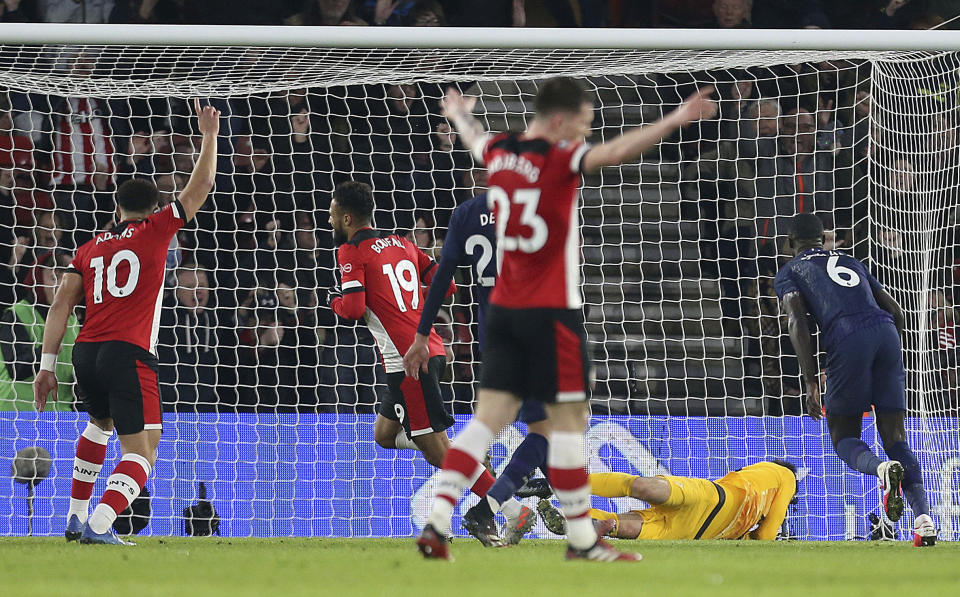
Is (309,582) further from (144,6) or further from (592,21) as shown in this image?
(592,21)

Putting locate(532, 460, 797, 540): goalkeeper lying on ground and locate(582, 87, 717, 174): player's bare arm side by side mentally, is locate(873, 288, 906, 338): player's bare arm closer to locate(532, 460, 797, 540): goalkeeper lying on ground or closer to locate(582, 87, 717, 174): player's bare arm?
locate(532, 460, 797, 540): goalkeeper lying on ground

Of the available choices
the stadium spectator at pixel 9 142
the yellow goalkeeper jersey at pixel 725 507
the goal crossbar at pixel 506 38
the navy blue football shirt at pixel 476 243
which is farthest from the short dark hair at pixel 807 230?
the stadium spectator at pixel 9 142

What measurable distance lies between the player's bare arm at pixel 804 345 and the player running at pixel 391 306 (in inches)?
70.2

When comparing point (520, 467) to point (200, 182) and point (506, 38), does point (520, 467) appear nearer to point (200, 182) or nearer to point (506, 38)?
point (200, 182)

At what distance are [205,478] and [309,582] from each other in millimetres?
4120

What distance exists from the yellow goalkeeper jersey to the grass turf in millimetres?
828

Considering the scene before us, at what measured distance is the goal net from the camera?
757 centimetres

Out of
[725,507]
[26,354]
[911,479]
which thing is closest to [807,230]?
[911,479]

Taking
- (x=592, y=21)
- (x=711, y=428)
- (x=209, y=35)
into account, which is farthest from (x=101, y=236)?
(x=592, y=21)

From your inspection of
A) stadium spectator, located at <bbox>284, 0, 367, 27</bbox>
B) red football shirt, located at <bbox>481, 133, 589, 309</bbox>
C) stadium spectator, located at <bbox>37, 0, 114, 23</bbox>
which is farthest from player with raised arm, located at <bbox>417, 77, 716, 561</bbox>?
stadium spectator, located at <bbox>37, 0, 114, 23</bbox>

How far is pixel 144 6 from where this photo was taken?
33.0 ft

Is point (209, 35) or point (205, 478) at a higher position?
point (209, 35)

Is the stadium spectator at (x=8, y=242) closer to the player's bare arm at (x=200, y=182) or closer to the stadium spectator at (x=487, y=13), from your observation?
the player's bare arm at (x=200, y=182)

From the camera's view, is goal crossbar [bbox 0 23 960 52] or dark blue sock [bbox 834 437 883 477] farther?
goal crossbar [bbox 0 23 960 52]
